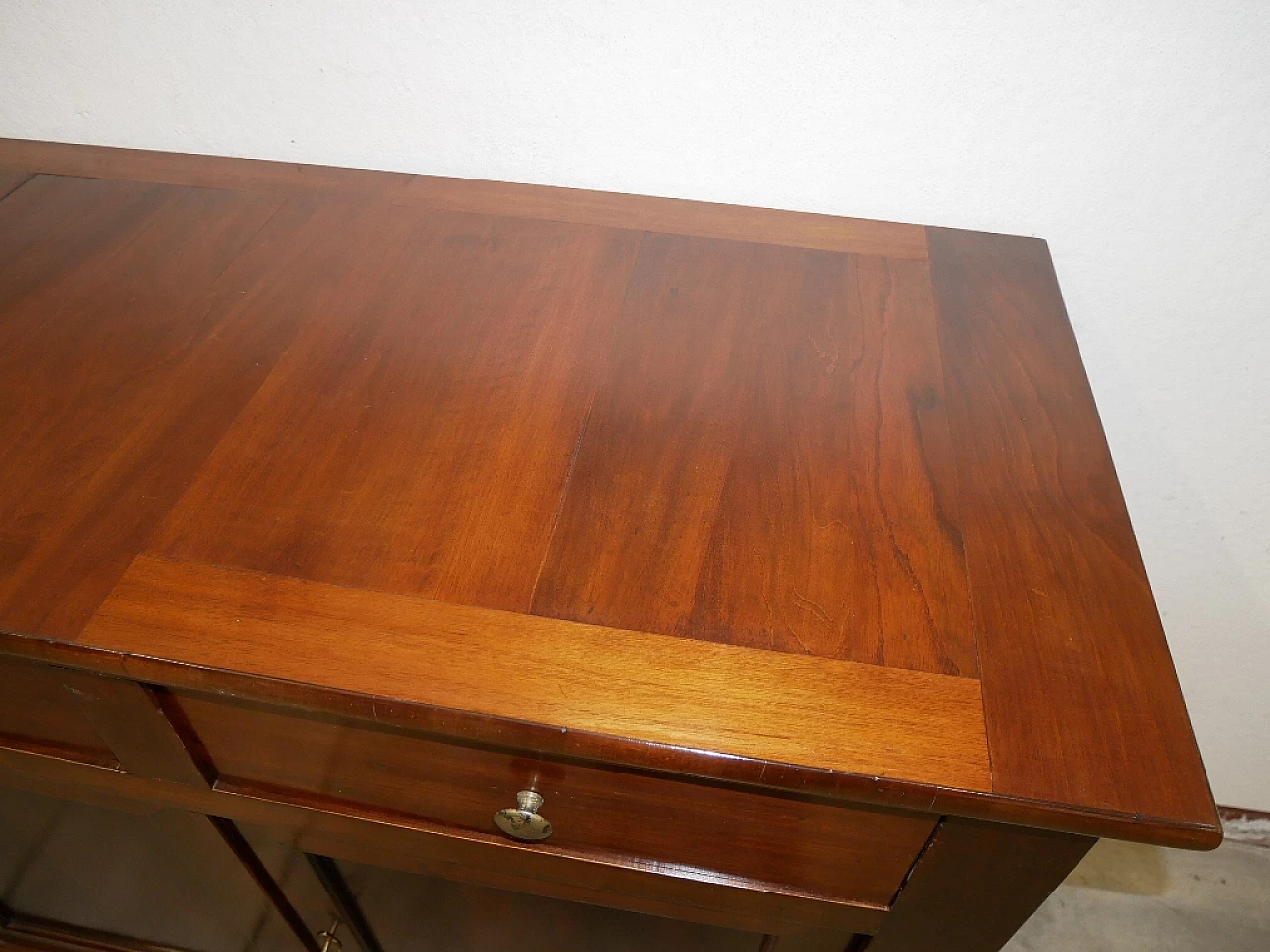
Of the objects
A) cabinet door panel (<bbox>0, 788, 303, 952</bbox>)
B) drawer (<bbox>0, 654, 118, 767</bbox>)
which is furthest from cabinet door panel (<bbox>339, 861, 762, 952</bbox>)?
drawer (<bbox>0, 654, 118, 767</bbox>)

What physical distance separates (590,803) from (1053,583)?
318mm

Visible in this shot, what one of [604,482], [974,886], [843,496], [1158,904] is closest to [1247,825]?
[1158,904]

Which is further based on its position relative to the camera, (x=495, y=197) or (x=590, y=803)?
(x=495, y=197)

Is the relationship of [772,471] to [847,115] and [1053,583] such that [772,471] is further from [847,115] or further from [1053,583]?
[847,115]

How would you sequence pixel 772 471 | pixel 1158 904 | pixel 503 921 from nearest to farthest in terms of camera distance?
pixel 772 471 → pixel 503 921 → pixel 1158 904

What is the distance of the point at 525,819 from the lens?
1.84ft

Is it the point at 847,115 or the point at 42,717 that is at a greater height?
the point at 847,115

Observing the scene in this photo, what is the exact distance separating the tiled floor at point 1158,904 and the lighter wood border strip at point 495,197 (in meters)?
0.98

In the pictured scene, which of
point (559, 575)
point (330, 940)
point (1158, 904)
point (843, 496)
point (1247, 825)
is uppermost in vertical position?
point (1247, 825)

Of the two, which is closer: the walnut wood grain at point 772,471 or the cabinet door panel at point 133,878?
the walnut wood grain at point 772,471

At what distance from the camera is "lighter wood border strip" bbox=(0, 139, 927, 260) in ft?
2.61

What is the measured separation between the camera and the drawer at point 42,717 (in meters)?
0.57

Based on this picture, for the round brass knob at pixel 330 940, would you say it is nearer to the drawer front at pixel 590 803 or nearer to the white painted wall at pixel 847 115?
the drawer front at pixel 590 803

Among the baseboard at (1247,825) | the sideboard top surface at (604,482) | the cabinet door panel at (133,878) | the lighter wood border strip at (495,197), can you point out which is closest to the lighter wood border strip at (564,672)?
the sideboard top surface at (604,482)
